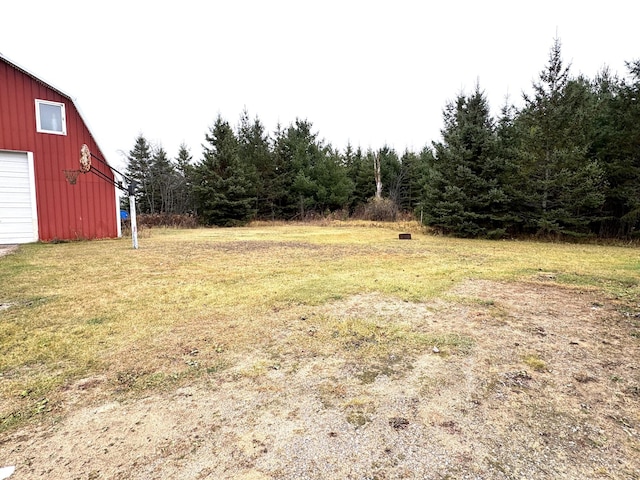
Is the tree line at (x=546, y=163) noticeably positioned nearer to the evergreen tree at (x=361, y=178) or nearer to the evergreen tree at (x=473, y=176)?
the evergreen tree at (x=473, y=176)

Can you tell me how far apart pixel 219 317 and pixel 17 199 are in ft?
35.0

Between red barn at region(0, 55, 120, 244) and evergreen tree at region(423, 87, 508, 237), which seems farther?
evergreen tree at region(423, 87, 508, 237)

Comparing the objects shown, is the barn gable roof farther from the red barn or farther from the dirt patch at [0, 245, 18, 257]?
the dirt patch at [0, 245, 18, 257]

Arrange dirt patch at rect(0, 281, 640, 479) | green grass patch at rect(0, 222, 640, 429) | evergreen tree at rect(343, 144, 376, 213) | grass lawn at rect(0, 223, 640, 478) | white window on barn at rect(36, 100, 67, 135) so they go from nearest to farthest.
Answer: dirt patch at rect(0, 281, 640, 479) < grass lawn at rect(0, 223, 640, 478) < green grass patch at rect(0, 222, 640, 429) < white window on barn at rect(36, 100, 67, 135) < evergreen tree at rect(343, 144, 376, 213)

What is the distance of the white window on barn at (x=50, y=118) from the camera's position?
10211 mm

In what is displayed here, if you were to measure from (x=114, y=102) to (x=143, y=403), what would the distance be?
964 inches

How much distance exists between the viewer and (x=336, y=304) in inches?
153

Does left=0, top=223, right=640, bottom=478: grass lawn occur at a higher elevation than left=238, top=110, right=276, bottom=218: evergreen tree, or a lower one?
lower

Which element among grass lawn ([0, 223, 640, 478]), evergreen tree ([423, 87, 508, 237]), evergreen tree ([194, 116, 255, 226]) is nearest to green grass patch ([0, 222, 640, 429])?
grass lawn ([0, 223, 640, 478])

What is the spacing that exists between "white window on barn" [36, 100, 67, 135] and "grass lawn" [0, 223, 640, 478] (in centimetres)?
539

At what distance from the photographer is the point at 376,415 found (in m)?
1.83

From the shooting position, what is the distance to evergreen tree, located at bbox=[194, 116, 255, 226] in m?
20.6

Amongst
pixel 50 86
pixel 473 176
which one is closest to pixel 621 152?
pixel 473 176

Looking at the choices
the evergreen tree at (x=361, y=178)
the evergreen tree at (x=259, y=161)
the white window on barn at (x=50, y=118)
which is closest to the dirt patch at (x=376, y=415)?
the white window on barn at (x=50, y=118)
